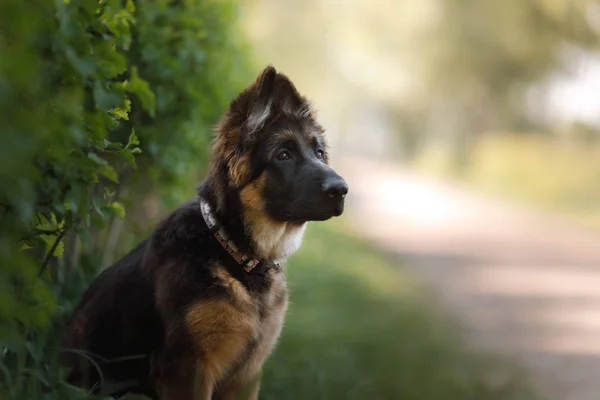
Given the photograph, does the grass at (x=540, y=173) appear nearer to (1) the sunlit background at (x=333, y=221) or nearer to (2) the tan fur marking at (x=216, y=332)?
(1) the sunlit background at (x=333, y=221)

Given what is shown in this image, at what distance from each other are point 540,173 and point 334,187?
76.8ft

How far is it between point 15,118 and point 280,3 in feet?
80.5

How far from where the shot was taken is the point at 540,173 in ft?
85.5

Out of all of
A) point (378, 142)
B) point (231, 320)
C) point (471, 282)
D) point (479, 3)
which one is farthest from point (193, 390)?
point (378, 142)

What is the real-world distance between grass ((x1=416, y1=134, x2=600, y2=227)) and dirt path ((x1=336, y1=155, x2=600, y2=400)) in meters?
1.59

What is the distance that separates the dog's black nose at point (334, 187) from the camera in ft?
13.2

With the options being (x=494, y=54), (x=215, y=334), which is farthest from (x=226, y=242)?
(x=494, y=54)

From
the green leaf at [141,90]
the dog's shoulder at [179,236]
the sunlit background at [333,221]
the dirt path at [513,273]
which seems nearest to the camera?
the sunlit background at [333,221]

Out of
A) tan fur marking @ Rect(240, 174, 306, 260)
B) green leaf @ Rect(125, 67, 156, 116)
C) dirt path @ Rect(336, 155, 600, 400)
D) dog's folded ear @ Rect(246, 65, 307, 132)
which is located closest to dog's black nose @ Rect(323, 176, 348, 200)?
tan fur marking @ Rect(240, 174, 306, 260)

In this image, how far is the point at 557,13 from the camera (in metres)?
21.6

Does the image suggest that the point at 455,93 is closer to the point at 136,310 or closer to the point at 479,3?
the point at 479,3

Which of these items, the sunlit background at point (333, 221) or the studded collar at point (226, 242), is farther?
the studded collar at point (226, 242)

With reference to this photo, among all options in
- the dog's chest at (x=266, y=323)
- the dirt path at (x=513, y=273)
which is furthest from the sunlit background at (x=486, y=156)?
the dog's chest at (x=266, y=323)

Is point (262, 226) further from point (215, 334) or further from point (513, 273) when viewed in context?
point (513, 273)
